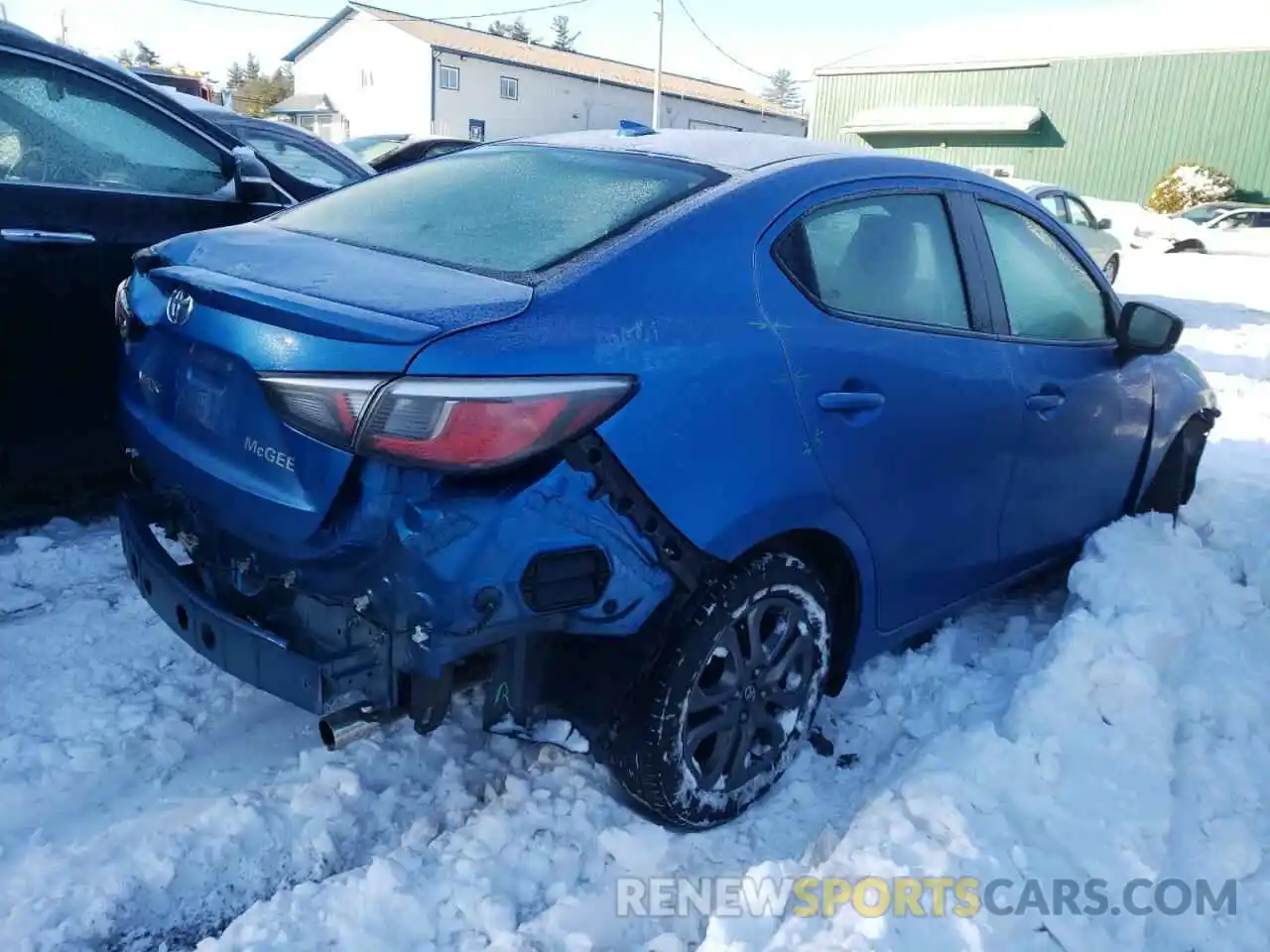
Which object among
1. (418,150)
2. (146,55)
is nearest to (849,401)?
(418,150)

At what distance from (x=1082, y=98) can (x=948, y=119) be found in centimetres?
354

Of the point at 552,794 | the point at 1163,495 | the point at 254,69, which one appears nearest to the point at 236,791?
the point at 552,794

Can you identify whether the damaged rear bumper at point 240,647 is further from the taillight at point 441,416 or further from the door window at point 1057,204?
the door window at point 1057,204

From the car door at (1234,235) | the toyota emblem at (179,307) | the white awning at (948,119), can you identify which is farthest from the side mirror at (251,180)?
the white awning at (948,119)

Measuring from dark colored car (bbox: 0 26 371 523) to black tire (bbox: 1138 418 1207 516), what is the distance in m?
3.76

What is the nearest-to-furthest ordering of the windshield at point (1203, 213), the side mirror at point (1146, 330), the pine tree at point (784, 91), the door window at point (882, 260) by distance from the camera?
the door window at point (882, 260) < the side mirror at point (1146, 330) < the windshield at point (1203, 213) < the pine tree at point (784, 91)

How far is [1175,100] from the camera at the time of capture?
26719 millimetres

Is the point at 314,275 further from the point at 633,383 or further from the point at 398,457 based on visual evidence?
the point at 633,383

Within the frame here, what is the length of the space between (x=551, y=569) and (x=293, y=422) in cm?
58

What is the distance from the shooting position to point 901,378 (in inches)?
107

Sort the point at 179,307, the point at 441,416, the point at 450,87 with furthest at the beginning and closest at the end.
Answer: the point at 450,87
the point at 179,307
the point at 441,416

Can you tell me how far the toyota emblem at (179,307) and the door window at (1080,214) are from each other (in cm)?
1305

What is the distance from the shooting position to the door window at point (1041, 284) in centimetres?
330

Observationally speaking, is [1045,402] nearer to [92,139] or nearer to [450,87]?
[92,139]
